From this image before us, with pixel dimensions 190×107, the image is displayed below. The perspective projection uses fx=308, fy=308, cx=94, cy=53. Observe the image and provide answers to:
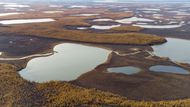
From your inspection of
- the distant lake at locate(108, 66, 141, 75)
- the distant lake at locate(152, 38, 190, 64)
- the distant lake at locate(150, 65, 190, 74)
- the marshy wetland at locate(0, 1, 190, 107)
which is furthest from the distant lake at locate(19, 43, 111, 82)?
the distant lake at locate(152, 38, 190, 64)

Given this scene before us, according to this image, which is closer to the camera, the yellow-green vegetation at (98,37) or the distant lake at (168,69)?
the distant lake at (168,69)

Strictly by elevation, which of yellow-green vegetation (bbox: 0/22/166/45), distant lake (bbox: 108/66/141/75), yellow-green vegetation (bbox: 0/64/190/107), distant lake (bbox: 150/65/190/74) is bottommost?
yellow-green vegetation (bbox: 0/22/166/45)

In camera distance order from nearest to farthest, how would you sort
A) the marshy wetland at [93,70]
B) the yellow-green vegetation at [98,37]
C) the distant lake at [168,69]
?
the marshy wetland at [93,70] → the distant lake at [168,69] → the yellow-green vegetation at [98,37]

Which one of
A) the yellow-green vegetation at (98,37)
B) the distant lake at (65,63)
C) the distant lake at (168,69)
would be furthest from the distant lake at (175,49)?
the distant lake at (65,63)

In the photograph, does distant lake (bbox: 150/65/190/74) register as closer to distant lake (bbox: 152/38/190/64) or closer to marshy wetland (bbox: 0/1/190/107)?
marshy wetland (bbox: 0/1/190/107)

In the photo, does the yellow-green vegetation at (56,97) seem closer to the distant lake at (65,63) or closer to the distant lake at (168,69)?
the distant lake at (65,63)
